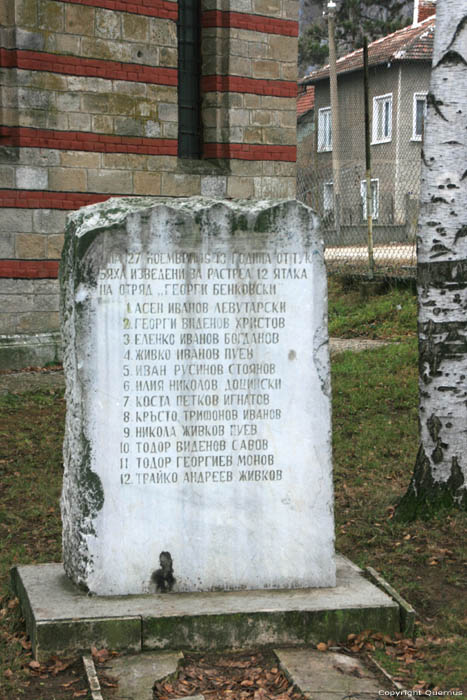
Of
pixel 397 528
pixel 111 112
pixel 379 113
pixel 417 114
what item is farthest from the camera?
pixel 379 113

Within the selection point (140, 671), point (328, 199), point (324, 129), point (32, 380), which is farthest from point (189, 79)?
point (324, 129)

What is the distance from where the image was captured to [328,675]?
395cm

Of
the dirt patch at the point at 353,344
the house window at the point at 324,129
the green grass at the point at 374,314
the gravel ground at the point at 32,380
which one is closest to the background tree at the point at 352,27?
the house window at the point at 324,129

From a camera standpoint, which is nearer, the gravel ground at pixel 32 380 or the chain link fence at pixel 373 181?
the gravel ground at pixel 32 380

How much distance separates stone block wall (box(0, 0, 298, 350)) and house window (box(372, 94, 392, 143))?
72.6 feet

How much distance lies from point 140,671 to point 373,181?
26775mm

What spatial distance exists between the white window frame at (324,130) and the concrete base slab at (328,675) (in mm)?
34012

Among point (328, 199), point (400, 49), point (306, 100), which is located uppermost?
point (400, 49)

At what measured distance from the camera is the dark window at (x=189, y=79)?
42.5 ft

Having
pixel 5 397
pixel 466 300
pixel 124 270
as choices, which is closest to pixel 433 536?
pixel 466 300

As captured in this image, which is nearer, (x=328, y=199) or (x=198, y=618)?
(x=198, y=618)

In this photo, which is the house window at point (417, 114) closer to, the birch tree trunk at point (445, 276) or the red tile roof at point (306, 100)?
the red tile roof at point (306, 100)

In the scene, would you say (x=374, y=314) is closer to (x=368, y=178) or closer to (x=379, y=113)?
(x=368, y=178)

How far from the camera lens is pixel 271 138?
43.3 feet
